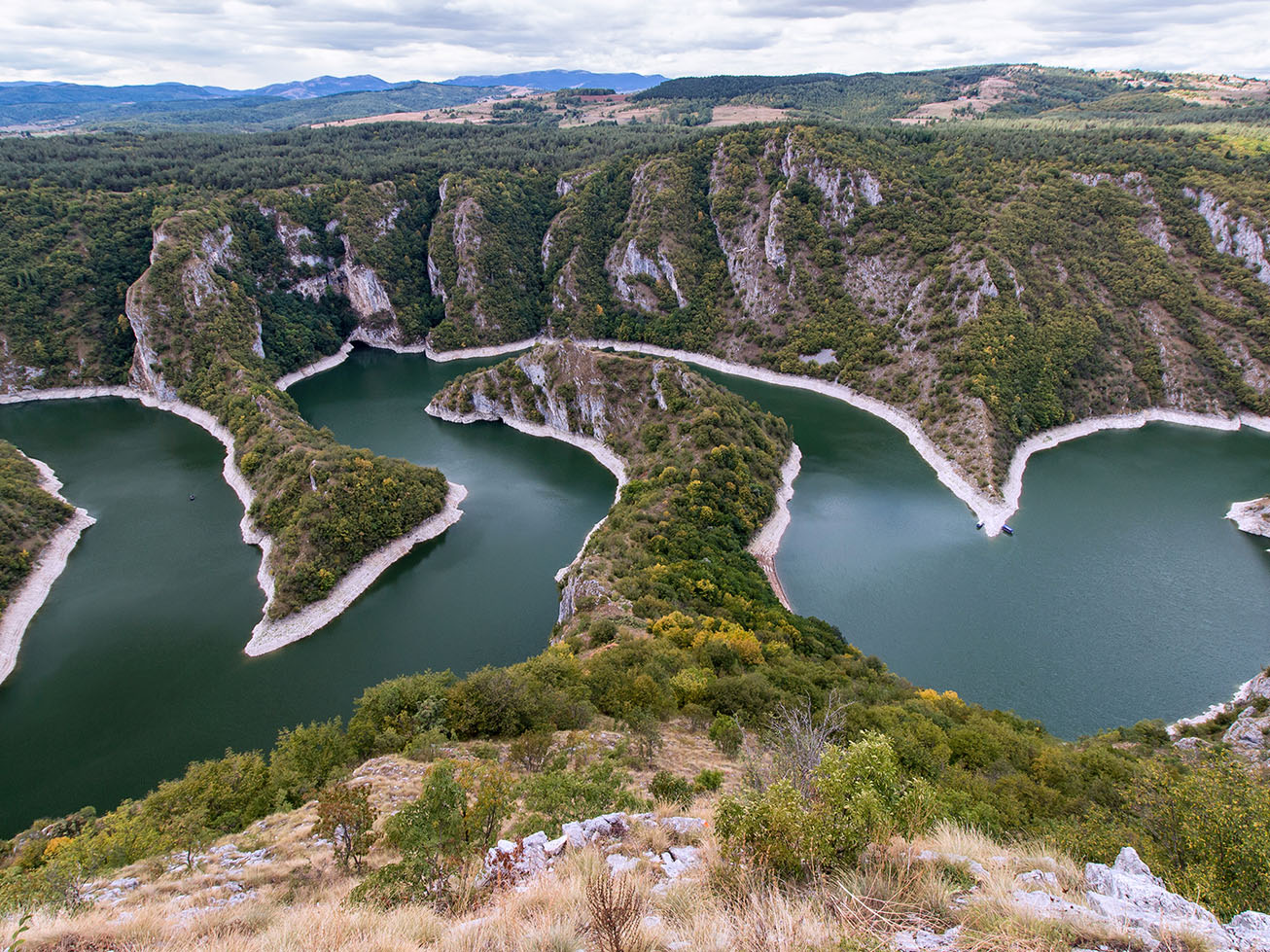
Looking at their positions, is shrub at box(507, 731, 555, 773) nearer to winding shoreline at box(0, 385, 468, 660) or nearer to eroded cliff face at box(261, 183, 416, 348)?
winding shoreline at box(0, 385, 468, 660)

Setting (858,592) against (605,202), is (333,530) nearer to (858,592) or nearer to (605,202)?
(858,592)

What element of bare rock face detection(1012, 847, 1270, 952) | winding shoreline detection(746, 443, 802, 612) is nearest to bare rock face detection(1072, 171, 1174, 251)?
winding shoreline detection(746, 443, 802, 612)

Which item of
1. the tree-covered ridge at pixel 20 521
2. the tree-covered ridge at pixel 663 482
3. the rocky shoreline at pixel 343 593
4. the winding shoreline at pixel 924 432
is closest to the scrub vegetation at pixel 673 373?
the tree-covered ridge at pixel 663 482

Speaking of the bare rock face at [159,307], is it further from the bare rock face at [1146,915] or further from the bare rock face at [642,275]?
the bare rock face at [1146,915]

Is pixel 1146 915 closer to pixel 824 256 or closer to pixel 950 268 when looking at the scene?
pixel 950 268

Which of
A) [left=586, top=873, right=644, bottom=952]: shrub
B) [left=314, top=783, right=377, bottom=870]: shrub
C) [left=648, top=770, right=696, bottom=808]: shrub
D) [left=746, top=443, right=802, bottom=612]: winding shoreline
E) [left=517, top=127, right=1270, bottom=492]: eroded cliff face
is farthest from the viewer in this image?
[left=517, top=127, right=1270, bottom=492]: eroded cliff face
